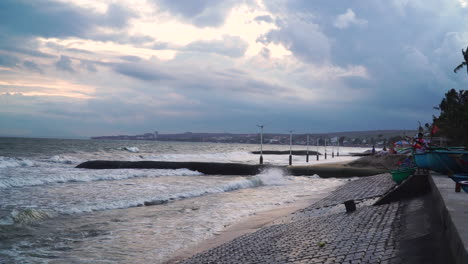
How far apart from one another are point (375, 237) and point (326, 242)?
988 millimetres

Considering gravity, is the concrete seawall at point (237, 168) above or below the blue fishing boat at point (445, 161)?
below

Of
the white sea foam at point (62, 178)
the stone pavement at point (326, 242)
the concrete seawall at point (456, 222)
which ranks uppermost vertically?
the concrete seawall at point (456, 222)

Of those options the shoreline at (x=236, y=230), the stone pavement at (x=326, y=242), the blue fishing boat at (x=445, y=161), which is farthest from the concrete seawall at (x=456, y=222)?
the shoreline at (x=236, y=230)

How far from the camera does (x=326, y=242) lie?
28.0 feet

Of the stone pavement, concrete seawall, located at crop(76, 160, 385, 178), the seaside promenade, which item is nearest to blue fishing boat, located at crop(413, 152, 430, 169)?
the seaside promenade

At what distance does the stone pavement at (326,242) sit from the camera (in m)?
7.25

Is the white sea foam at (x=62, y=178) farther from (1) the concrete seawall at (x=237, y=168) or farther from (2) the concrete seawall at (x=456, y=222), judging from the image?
(2) the concrete seawall at (x=456, y=222)

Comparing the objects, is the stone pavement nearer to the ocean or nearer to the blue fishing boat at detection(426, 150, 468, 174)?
the ocean

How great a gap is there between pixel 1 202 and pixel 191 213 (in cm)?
908

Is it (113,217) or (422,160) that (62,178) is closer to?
(113,217)

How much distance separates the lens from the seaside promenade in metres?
6.46

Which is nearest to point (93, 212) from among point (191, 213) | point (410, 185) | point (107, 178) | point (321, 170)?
point (191, 213)

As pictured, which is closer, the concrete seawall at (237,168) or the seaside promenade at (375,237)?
the seaside promenade at (375,237)

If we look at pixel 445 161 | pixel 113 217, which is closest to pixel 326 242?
pixel 445 161
